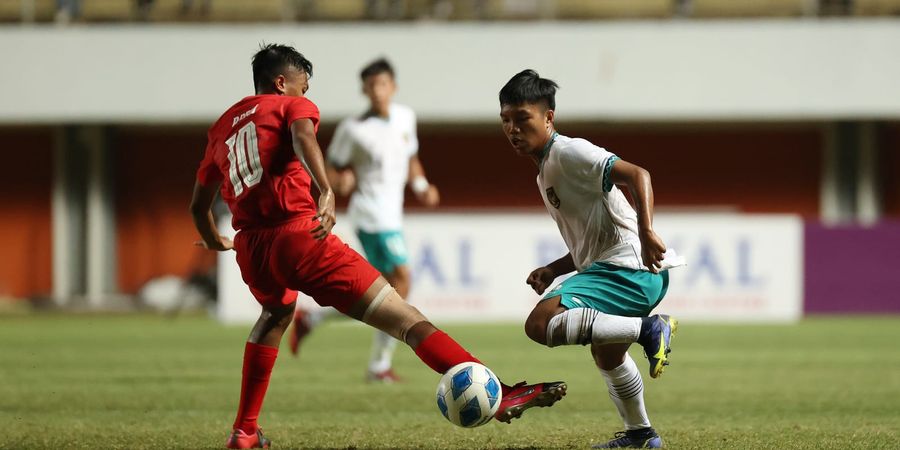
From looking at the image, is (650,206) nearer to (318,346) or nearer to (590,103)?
(318,346)

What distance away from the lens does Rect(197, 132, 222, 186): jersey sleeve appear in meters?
5.81

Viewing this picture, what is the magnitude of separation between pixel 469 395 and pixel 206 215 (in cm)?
154

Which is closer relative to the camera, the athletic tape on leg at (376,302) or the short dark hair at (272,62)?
the athletic tape on leg at (376,302)

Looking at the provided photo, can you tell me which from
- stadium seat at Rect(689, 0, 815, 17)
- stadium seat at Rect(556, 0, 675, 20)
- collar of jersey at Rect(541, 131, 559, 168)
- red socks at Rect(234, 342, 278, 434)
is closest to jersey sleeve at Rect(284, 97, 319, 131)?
collar of jersey at Rect(541, 131, 559, 168)

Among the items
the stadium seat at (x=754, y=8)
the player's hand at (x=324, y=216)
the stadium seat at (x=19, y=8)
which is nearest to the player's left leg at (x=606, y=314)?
the player's hand at (x=324, y=216)

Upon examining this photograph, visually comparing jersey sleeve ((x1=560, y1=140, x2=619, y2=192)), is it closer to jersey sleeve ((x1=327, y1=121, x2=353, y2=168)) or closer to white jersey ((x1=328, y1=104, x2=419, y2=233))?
white jersey ((x1=328, y1=104, x2=419, y2=233))

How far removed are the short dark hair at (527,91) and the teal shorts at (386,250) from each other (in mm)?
4331

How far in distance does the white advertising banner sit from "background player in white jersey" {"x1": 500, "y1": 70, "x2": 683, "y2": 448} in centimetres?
1103

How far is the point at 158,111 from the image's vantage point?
22438 millimetres

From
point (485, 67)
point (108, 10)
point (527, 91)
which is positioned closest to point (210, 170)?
point (527, 91)

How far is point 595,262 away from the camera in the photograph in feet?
18.6

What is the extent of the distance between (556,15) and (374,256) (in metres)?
12.9

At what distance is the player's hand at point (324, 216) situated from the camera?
17.0 ft

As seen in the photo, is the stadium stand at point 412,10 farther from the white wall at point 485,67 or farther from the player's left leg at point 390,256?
the player's left leg at point 390,256
